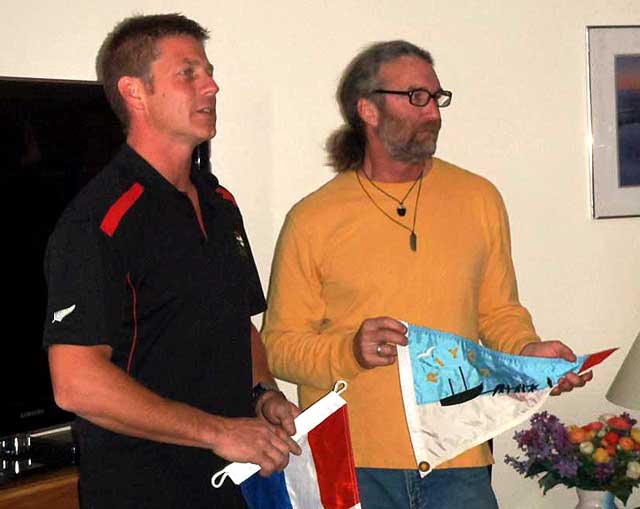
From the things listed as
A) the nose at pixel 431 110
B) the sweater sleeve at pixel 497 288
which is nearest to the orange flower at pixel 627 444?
the sweater sleeve at pixel 497 288

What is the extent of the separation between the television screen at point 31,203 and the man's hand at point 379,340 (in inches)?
35.7

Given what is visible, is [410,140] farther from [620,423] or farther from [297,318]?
[620,423]

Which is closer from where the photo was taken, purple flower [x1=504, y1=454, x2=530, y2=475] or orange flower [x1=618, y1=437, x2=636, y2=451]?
orange flower [x1=618, y1=437, x2=636, y2=451]

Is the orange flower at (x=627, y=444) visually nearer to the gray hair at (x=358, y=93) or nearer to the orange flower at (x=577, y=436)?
the orange flower at (x=577, y=436)

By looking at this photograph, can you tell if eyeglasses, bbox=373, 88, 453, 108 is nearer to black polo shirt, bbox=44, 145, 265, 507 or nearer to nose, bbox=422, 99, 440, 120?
nose, bbox=422, 99, 440, 120

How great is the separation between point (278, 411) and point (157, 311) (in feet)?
1.26

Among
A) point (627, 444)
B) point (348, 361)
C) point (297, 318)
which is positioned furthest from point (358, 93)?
point (627, 444)

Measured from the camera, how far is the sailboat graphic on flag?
2107mm

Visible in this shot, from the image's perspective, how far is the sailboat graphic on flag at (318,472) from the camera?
2.11m

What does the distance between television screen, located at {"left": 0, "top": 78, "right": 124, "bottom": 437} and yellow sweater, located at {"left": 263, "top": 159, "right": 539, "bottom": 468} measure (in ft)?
2.00

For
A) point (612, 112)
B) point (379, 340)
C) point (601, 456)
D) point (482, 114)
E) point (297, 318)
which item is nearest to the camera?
point (379, 340)

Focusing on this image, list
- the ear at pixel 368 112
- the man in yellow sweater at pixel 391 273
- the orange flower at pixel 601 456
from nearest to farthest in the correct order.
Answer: the man in yellow sweater at pixel 391 273 < the ear at pixel 368 112 < the orange flower at pixel 601 456

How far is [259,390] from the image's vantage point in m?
2.17

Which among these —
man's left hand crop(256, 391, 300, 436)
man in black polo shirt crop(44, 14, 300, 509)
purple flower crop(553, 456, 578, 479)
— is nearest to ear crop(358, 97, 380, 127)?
man in black polo shirt crop(44, 14, 300, 509)
